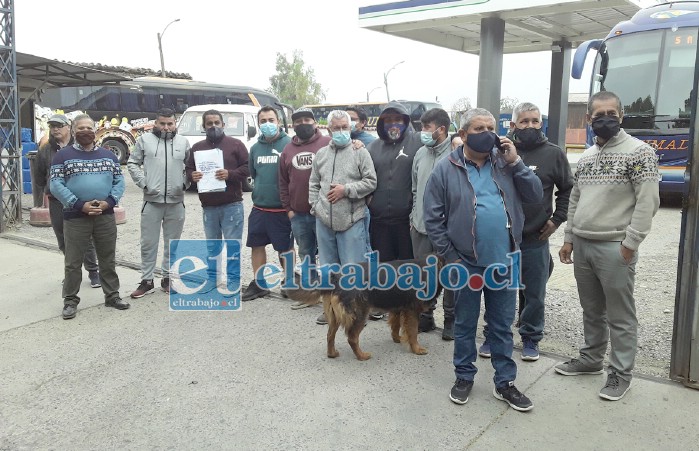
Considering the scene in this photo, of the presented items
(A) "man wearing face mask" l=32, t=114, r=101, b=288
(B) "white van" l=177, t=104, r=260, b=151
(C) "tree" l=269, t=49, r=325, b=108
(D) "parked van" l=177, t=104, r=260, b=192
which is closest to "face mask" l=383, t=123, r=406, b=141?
(A) "man wearing face mask" l=32, t=114, r=101, b=288

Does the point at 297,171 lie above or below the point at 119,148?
below

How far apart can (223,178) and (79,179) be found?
1.33m

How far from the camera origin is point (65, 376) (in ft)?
13.1

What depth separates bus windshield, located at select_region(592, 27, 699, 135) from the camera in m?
10.4

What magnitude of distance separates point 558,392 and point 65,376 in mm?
3442

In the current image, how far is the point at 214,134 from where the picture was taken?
5719 mm

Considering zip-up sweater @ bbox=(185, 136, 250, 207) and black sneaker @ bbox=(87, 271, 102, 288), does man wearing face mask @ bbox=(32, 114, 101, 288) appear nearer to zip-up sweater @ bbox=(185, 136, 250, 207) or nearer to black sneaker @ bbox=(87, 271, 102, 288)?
black sneaker @ bbox=(87, 271, 102, 288)

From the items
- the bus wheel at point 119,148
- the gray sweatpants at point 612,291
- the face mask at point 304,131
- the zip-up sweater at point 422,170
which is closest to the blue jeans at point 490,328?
the gray sweatpants at point 612,291

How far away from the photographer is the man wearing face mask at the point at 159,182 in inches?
225

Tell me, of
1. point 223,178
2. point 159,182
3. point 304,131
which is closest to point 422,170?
point 304,131

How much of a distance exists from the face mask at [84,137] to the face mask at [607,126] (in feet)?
14.3

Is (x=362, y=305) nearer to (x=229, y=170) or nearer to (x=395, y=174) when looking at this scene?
(x=395, y=174)

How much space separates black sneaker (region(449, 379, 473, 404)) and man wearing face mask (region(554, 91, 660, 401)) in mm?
837

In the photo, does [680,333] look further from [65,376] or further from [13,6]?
[13,6]
